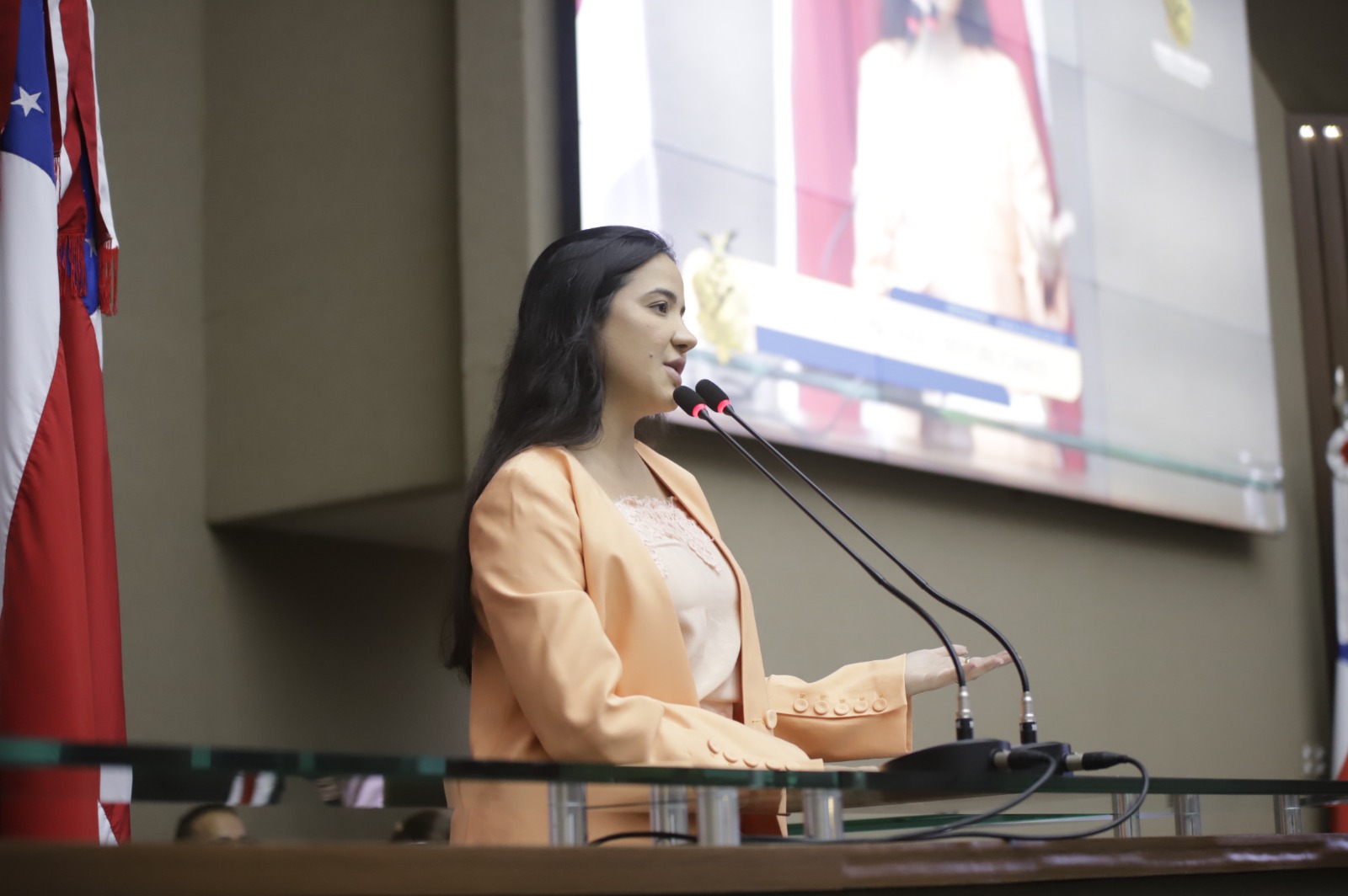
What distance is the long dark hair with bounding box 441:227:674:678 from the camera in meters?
1.93

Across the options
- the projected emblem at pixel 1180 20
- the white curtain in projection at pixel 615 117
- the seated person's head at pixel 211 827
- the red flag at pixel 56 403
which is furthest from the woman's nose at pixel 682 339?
the projected emblem at pixel 1180 20

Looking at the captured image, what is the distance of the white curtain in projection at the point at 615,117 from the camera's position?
3.38 meters

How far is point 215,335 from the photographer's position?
3.98 m

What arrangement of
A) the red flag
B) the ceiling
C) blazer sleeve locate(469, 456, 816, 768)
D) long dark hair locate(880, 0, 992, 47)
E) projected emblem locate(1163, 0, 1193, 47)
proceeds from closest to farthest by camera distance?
blazer sleeve locate(469, 456, 816, 768), the red flag, long dark hair locate(880, 0, 992, 47), projected emblem locate(1163, 0, 1193, 47), the ceiling

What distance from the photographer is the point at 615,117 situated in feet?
11.2

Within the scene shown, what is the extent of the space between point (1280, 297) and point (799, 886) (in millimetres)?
5734

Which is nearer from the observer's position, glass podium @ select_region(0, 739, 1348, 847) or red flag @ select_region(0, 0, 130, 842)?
glass podium @ select_region(0, 739, 1348, 847)

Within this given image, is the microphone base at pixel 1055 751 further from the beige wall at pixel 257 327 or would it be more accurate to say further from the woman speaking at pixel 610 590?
the beige wall at pixel 257 327

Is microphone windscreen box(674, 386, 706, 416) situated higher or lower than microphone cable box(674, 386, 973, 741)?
higher

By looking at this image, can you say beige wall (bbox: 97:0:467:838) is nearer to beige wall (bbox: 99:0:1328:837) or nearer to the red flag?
beige wall (bbox: 99:0:1328:837)

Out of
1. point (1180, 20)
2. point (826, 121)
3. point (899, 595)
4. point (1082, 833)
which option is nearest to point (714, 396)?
point (899, 595)

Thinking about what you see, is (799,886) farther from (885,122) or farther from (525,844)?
(885,122)

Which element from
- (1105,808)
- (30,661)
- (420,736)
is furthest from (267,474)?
(1105,808)

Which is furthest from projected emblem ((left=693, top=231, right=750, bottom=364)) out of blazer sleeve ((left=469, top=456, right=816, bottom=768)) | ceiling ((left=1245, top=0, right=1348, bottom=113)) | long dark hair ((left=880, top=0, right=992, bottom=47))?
ceiling ((left=1245, top=0, right=1348, bottom=113))
